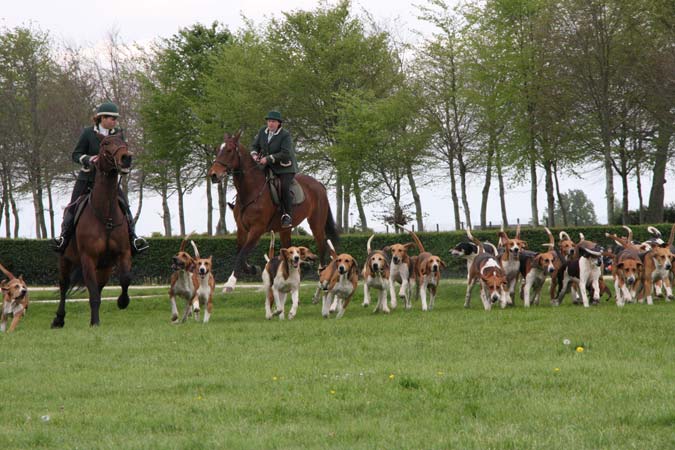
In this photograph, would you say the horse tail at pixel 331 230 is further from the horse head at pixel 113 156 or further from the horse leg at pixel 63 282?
the horse head at pixel 113 156

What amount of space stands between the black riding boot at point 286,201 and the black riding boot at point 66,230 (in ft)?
11.4

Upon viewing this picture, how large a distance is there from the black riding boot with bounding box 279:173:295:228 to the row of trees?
2153 centimetres

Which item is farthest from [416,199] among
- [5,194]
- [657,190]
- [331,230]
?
[331,230]

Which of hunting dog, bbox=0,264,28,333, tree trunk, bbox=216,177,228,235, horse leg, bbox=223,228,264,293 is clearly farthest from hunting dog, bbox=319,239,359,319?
tree trunk, bbox=216,177,228,235

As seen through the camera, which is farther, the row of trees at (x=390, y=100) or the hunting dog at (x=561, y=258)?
the row of trees at (x=390, y=100)

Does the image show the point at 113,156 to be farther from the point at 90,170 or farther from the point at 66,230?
the point at 66,230

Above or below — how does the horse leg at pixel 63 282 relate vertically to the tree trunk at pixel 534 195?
below

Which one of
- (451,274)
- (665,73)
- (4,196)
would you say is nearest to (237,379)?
(451,274)

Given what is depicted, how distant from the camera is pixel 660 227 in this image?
29562 mm

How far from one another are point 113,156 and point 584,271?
8002mm

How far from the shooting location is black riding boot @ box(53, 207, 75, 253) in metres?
16.0

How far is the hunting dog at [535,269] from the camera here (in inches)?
711

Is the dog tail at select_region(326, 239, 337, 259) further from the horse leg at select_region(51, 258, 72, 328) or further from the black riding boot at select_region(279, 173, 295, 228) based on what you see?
the horse leg at select_region(51, 258, 72, 328)

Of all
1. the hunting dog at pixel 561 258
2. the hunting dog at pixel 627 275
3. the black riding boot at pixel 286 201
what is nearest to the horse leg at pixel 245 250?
the black riding boot at pixel 286 201
